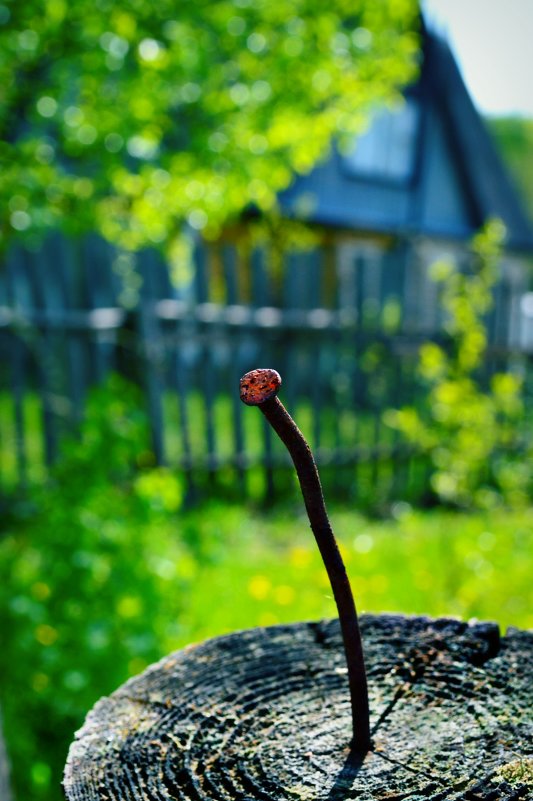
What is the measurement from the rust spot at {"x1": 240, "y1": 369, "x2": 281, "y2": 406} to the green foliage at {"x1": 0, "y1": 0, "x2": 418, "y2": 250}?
218 cm

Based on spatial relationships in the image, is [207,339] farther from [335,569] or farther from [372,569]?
[335,569]

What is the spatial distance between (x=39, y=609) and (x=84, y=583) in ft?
0.67

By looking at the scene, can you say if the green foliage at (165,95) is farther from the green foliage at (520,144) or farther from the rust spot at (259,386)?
the green foliage at (520,144)

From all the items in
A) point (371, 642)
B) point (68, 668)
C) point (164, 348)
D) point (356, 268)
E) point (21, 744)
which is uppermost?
point (356, 268)

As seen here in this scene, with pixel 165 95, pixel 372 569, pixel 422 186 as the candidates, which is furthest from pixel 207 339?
pixel 422 186

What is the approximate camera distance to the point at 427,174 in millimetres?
14008

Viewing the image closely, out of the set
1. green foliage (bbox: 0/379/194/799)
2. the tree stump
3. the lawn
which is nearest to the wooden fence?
the lawn

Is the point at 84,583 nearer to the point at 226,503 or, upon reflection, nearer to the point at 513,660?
the point at 513,660

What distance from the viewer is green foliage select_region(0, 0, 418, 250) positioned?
3072 millimetres

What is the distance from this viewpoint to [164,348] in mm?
5125

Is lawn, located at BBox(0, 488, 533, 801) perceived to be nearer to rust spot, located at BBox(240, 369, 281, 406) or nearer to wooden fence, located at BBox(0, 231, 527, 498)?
rust spot, located at BBox(240, 369, 281, 406)

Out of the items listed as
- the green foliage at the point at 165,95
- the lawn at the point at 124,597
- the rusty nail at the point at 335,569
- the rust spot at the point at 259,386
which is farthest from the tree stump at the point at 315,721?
the green foliage at the point at 165,95

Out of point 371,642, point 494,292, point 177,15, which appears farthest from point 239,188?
point 494,292

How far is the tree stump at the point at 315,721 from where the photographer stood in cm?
109
